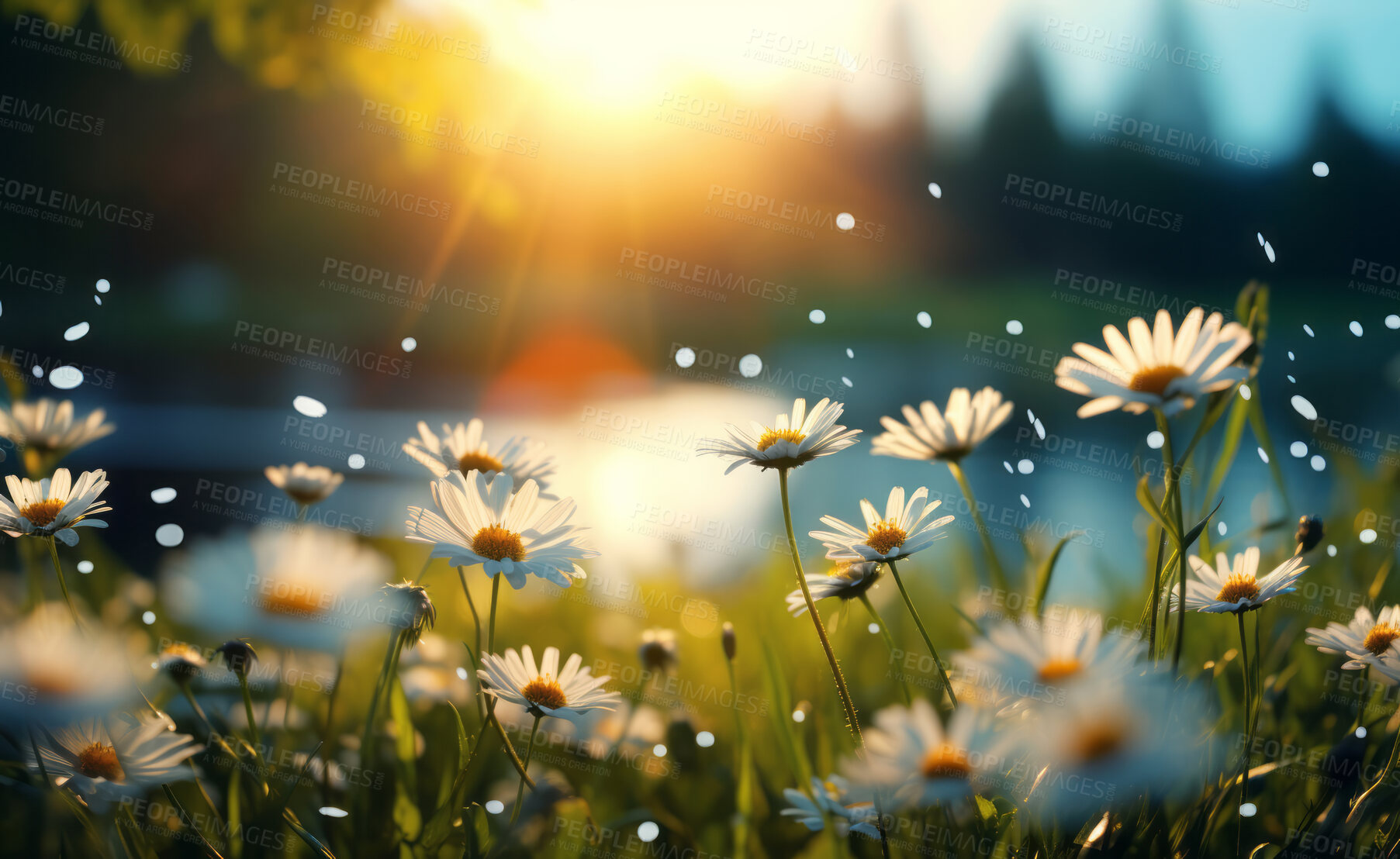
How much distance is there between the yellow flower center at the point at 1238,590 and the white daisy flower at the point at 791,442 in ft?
0.91

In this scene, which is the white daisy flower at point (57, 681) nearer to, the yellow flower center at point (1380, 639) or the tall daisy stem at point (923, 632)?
the tall daisy stem at point (923, 632)

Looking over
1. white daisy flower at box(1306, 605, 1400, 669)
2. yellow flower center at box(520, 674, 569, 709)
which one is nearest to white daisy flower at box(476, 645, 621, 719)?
yellow flower center at box(520, 674, 569, 709)

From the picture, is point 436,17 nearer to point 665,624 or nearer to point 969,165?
point 665,624

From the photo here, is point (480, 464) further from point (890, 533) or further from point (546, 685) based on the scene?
point (890, 533)

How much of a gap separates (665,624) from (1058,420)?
5198 mm

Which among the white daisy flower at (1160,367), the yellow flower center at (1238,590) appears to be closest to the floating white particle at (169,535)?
the white daisy flower at (1160,367)

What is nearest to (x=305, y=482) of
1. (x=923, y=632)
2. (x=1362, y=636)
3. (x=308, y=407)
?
(x=308, y=407)

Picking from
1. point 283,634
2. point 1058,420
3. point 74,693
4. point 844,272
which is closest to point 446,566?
point 283,634

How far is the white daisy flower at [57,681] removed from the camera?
0.47m

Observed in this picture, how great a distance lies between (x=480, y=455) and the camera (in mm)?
771

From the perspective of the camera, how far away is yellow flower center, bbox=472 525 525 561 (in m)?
0.57

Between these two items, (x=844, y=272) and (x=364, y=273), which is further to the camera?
(x=844, y=272)

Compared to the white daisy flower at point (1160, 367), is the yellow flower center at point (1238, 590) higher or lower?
lower

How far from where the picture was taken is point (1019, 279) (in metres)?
16.5
